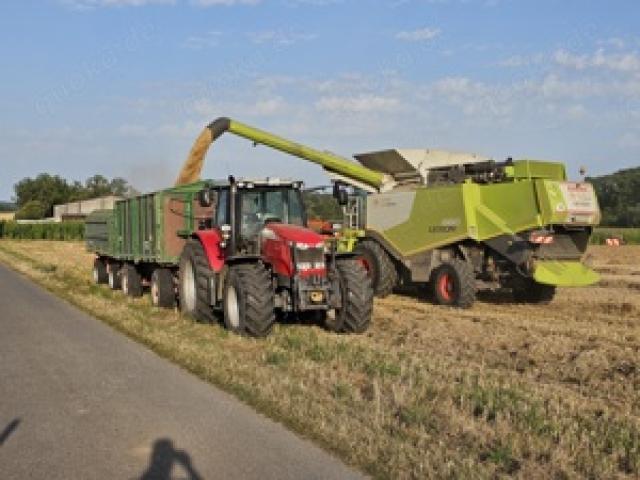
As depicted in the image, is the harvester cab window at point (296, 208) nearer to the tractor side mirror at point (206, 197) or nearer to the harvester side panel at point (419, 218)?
the tractor side mirror at point (206, 197)

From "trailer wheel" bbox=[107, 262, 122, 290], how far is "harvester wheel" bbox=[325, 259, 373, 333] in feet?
32.6

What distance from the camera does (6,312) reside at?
1518 cm

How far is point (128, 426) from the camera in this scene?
6613mm

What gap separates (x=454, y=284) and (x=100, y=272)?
37.1 feet

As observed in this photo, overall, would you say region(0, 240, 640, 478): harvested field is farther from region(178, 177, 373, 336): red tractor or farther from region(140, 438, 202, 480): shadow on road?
region(140, 438, 202, 480): shadow on road

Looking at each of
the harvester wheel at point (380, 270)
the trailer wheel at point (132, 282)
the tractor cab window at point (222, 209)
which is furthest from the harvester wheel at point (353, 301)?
the trailer wheel at point (132, 282)

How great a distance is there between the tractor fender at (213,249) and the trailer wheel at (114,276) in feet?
25.8

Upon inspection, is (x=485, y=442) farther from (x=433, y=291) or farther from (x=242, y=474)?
(x=433, y=291)

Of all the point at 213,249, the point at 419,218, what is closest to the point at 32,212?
the point at 419,218

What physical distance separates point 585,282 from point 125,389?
9047 mm

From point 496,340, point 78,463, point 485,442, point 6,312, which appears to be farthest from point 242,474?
point 6,312

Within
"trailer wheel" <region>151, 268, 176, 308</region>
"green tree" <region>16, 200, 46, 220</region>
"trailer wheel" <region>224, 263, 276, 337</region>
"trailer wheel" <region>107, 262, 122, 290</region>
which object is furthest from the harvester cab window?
"green tree" <region>16, 200, 46, 220</region>

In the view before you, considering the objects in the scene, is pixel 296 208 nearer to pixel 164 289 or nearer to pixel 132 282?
pixel 164 289

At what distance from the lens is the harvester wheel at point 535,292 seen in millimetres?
15711
